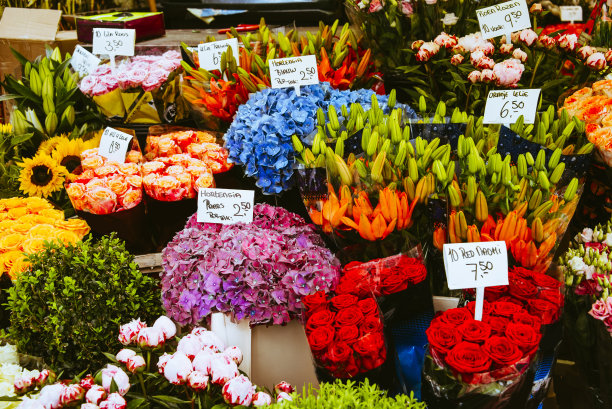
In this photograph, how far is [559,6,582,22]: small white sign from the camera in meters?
3.10

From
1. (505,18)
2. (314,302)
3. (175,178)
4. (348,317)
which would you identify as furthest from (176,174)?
(505,18)

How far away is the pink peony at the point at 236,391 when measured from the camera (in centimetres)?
111

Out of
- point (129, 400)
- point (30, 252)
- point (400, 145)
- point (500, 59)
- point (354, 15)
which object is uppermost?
point (354, 15)

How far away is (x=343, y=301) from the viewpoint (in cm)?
136

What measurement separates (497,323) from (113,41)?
7.36 ft

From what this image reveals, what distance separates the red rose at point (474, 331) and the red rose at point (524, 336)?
0.15 ft

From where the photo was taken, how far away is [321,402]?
1097mm

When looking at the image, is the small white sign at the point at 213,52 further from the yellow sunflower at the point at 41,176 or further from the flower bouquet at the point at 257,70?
the yellow sunflower at the point at 41,176

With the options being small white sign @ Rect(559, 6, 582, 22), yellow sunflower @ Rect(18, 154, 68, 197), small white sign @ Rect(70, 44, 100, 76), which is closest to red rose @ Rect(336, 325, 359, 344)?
yellow sunflower @ Rect(18, 154, 68, 197)

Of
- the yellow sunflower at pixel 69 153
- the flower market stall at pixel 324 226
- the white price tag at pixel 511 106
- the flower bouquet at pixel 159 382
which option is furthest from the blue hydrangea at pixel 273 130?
the flower bouquet at pixel 159 382

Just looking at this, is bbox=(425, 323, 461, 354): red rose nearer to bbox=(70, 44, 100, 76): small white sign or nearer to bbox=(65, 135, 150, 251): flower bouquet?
bbox=(65, 135, 150, 251): flower bouquet

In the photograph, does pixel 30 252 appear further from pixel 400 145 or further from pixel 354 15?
pixel 354 15

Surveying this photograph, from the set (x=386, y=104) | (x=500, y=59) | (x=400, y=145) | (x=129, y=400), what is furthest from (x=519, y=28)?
(x=129, y=400)

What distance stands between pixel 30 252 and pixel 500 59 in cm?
193
